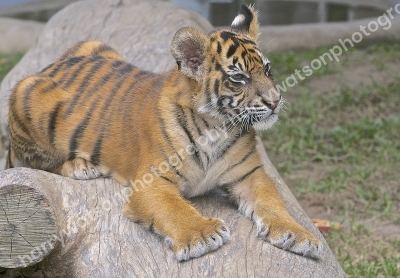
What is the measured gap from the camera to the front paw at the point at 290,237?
3299mm

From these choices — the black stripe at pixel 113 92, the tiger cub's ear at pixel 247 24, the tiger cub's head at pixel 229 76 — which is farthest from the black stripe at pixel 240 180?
the black stripe at pixel 113 92

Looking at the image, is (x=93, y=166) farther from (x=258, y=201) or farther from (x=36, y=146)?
(x=258, y=201)

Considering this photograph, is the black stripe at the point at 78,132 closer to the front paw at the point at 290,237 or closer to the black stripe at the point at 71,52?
the black stripe at the point at 71,52

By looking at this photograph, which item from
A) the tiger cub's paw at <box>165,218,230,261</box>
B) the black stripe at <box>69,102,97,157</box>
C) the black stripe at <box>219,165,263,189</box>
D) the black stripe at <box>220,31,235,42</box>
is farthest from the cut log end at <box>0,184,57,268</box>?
the black stripe at <box>220,31,235,42</box>

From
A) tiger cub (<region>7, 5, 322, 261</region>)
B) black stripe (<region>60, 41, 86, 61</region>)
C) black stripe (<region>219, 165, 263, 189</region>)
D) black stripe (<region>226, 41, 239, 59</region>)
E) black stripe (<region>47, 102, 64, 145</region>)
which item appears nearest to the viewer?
tiger cub (<region>7, 5, 322, 261</region>)

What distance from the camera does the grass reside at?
4.97m

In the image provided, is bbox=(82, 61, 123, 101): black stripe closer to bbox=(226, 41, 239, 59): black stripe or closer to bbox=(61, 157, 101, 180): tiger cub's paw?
bbox=(61, 157, 101, 180): tiger cub's paw

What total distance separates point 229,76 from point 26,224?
1.28 meters

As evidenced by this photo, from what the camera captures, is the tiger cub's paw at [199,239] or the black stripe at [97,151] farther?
the black stripe at [97,151]

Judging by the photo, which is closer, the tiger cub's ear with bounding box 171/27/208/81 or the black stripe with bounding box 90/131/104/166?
the tiger cub's ear with bounding box 171/27/208/81

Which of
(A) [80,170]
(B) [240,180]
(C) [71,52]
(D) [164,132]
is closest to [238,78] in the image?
(D) [164,132]

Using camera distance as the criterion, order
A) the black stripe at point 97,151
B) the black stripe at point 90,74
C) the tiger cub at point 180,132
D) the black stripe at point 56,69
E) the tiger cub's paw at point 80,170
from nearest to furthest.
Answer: the tiger cub at point 180,132 → the tiger cub's paw at point 80,170 → the black stripe at point 97,151 → the black stripe at point 90,74 → the black stripe at point 56,69

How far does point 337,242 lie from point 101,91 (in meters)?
2.08

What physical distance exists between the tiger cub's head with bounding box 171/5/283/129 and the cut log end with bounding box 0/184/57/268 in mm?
986
